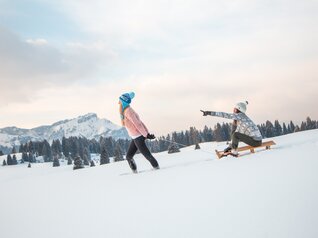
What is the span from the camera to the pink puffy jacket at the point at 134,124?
7953 mm

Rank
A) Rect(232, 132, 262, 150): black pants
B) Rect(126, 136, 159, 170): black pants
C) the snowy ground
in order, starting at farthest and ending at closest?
Rect(232, 132, 262, 150): black pants < Rect(126, 136, 159, 170): black pants < the snowy ground

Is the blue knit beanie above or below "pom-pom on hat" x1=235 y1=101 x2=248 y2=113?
above

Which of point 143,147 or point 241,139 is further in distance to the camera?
point 241,139

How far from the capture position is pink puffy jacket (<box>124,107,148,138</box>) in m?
7.95

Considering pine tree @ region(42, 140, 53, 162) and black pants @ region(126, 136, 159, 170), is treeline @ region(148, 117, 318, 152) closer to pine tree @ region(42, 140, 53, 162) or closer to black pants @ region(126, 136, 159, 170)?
pine tree @ region(42, 140, 53, 162)

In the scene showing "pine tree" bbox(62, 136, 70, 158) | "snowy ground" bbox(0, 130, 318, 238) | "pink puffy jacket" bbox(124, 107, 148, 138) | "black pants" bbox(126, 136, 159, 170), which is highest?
"pine tree" bbox(62, 136, 70, 158)

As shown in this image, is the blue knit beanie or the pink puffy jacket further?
the blue knit beanie

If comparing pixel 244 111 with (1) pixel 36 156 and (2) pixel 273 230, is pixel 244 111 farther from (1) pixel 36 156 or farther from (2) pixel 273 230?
(1) pixel 36 156

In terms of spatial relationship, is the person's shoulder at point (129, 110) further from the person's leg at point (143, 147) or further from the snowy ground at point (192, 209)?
the snowy ground at point (192, 209)

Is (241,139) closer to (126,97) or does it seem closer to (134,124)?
(134,124)

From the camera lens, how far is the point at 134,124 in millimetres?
7961

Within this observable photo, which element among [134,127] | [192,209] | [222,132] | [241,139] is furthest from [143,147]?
[222,132]

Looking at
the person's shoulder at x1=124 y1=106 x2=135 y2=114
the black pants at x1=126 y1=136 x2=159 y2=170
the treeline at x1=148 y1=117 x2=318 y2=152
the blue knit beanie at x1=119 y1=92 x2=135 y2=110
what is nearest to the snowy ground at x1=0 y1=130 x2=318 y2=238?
the black pants at x1=126 y1=136 x2=159 y2=170

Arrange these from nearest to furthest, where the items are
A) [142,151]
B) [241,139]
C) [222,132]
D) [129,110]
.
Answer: [142,151]
[129,110]
[241,139]
[222,132]
